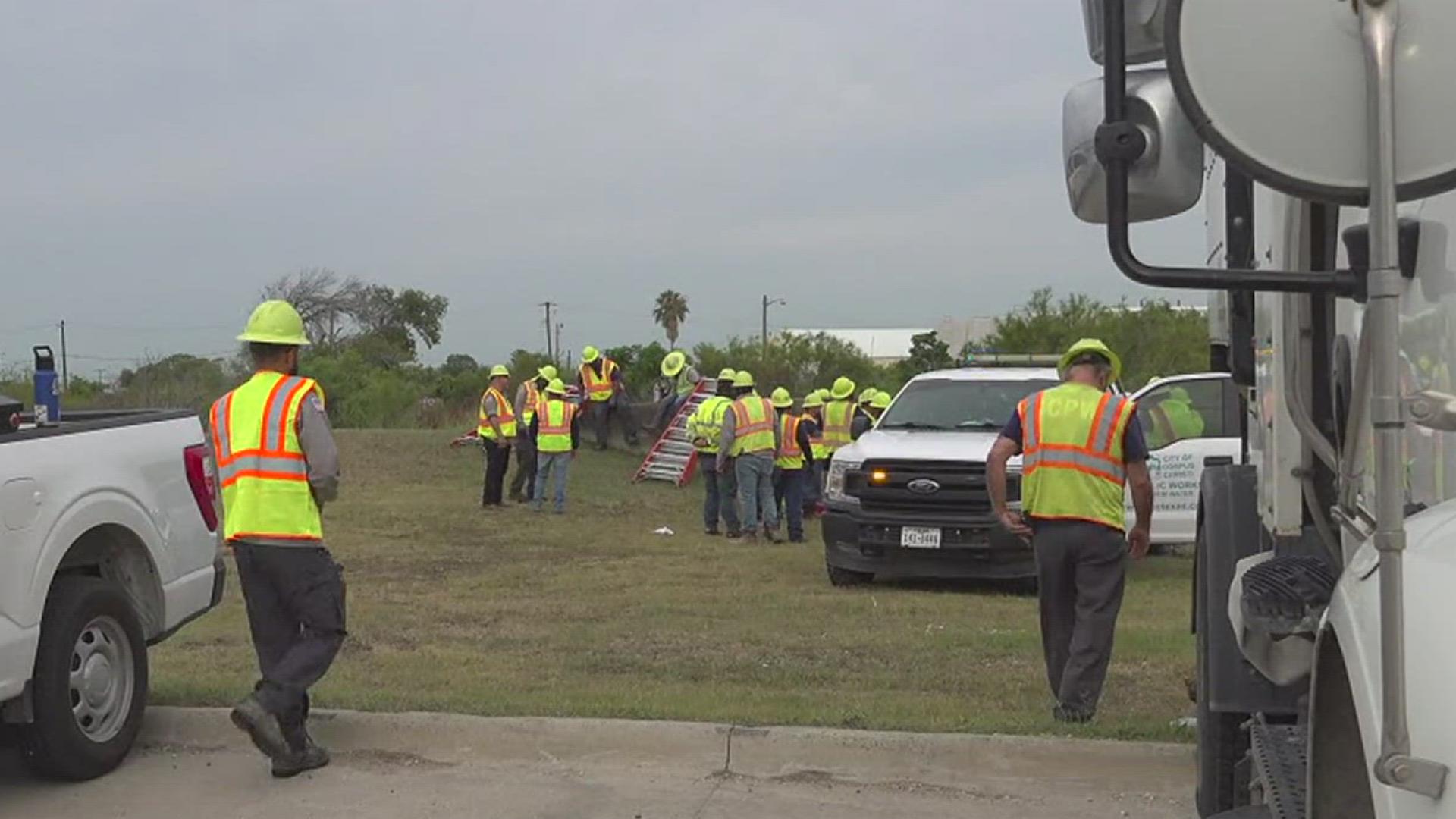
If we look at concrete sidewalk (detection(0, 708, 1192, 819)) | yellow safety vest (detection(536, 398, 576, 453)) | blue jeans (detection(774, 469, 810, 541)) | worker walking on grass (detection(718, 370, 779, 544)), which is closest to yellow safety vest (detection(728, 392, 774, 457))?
worker walking on grass (detection(718, 370, 779, 544))

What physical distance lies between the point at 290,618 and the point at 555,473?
39.8ft

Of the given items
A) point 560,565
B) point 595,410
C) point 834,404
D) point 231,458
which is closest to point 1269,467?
point 231,458

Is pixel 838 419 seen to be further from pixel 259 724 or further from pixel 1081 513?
pixel 259 724

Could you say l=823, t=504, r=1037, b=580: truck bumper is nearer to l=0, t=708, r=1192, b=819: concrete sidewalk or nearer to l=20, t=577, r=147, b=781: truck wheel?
l=0, t=708, r=1192, b=819: concrete sidewalk

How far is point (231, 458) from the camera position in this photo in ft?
19.0

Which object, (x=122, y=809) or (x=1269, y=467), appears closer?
(x=1269, y=467)

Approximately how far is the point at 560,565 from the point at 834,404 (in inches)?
259

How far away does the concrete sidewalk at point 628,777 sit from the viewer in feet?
17.9

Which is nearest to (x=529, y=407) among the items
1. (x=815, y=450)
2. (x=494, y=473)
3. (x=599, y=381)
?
(x=494, y=473)

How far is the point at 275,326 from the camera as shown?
5.83 meters

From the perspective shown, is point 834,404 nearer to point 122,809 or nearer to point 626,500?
point 626,500

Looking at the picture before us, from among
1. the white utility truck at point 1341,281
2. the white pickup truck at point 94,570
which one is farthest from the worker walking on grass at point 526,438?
the white utility truck at point 1341,281

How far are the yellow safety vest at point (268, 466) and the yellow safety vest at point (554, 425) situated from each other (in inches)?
465

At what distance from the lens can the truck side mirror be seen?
7.22ft
